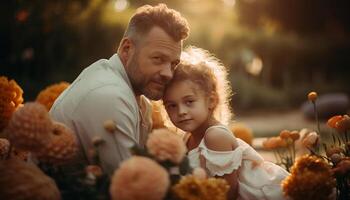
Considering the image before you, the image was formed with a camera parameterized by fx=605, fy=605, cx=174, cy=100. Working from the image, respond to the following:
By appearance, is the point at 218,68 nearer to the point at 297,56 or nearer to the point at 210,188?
the point at 210,188

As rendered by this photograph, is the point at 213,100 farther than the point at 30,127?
Yes

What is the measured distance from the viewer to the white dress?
10.4 ft

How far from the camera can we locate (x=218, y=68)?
3926 mm

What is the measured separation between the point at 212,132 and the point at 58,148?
114cm

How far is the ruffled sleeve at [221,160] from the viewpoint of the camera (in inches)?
124

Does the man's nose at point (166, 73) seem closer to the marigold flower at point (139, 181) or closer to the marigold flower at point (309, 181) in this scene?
the marigold flower at point (309, 181)

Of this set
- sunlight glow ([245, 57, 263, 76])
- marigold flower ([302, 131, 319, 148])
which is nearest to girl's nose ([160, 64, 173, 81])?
marigold flower ([302, 131, 319, 148])

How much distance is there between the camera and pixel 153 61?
10.9ft

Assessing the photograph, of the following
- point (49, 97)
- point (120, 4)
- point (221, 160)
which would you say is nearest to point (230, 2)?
point (120, 4)

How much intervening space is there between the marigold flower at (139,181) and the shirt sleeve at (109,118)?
54cm

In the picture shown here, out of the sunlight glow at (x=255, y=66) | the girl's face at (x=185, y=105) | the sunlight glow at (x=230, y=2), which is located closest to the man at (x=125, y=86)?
the girl's face at (x=185, y=105)

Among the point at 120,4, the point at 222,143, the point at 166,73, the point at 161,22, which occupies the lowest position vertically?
the point at 222,143

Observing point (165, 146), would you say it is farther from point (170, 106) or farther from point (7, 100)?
point (7, 100)

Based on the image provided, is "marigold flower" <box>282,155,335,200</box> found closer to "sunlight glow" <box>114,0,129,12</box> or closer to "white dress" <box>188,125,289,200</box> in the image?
"white dress" <box>188,125,289,200</box>
